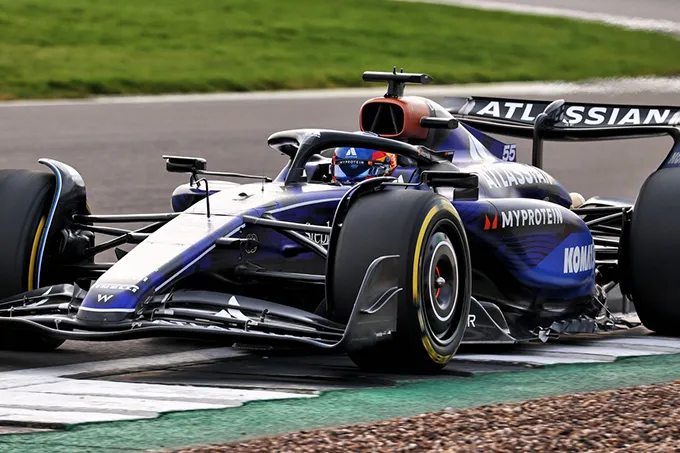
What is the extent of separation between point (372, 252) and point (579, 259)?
88.1 inches

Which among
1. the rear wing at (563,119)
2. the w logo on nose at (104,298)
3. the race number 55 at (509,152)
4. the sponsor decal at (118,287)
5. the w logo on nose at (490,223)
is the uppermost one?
the rear wing at (563,119)

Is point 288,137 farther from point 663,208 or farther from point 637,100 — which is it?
point 637,100

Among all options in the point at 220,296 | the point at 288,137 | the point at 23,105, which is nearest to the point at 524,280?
the point at 288,137

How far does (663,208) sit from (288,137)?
217cm

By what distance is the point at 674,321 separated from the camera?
8391mm

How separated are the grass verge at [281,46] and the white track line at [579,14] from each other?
252 millimetres

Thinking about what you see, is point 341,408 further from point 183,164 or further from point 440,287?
point 183,164

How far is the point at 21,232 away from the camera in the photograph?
24.7 ft

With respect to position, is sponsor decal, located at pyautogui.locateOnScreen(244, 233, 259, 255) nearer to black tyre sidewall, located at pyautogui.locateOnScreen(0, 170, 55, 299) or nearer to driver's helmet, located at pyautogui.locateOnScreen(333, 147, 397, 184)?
driver's helmet, located at pyautogui.locateOnScreen(333, 147, 397, 184)

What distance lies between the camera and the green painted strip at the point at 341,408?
5023 mm

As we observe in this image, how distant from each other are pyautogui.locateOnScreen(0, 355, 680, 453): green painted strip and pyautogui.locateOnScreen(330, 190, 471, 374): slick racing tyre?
0.73ft

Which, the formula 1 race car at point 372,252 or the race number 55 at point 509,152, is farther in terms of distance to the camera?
the race number 55 at point 509,152

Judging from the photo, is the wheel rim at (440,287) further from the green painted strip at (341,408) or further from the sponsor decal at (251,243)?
the sponsor decal at (251,243)

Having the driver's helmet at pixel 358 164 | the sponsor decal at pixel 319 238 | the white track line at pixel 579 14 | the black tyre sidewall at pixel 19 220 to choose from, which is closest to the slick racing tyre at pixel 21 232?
the black tyre sidewall at pixel 19 220
